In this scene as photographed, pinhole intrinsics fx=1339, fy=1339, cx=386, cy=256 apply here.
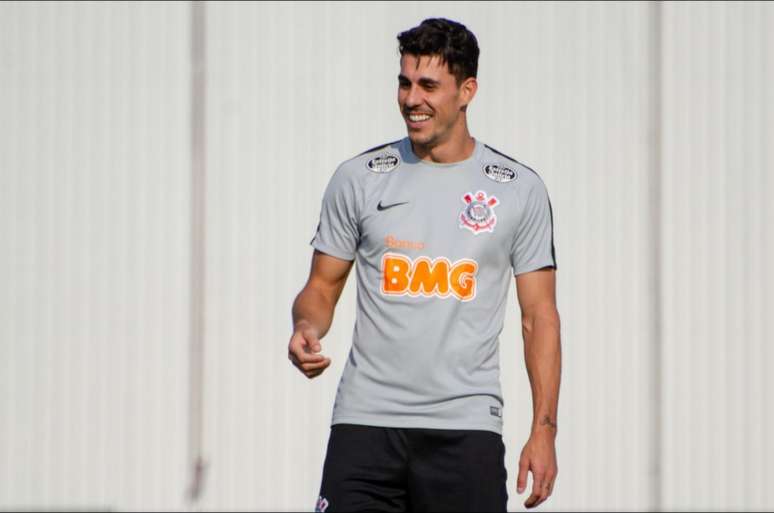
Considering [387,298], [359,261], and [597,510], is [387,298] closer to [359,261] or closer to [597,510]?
[359,261]

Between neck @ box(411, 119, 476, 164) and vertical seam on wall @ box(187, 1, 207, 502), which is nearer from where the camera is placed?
neck @ box(411, 119, 476, 164)

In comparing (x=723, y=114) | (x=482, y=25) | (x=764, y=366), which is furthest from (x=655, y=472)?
(x=482, y=25)

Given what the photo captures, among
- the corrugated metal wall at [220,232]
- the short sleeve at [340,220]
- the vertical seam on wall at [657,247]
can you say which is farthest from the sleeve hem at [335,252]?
the vertical seam on wall at [657,247]

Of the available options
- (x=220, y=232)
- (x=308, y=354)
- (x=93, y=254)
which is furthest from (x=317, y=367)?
(x=93, y=254)

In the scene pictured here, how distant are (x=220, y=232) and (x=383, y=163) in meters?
3.79

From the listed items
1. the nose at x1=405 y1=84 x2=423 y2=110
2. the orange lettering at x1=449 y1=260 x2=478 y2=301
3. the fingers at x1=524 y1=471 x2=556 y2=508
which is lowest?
→ the fingers at x1=524 y1=471 x2=556 y2=508

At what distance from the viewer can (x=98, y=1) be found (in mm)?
8312

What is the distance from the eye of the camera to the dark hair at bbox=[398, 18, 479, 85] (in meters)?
4.58

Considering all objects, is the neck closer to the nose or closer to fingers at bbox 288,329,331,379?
the nose

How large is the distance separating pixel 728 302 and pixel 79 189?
4152 millimetres

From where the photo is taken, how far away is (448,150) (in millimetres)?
4652

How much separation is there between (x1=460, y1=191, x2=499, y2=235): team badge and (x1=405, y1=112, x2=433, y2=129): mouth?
0.94 feet

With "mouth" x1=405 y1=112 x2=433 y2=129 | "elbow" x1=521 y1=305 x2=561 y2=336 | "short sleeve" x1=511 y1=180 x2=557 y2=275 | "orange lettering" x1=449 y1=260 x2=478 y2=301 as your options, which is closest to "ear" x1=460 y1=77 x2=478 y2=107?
"mouth" x1=405 y1=112 x2=433 y2=129

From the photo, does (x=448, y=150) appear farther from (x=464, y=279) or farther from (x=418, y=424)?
(x=418, y=424)
